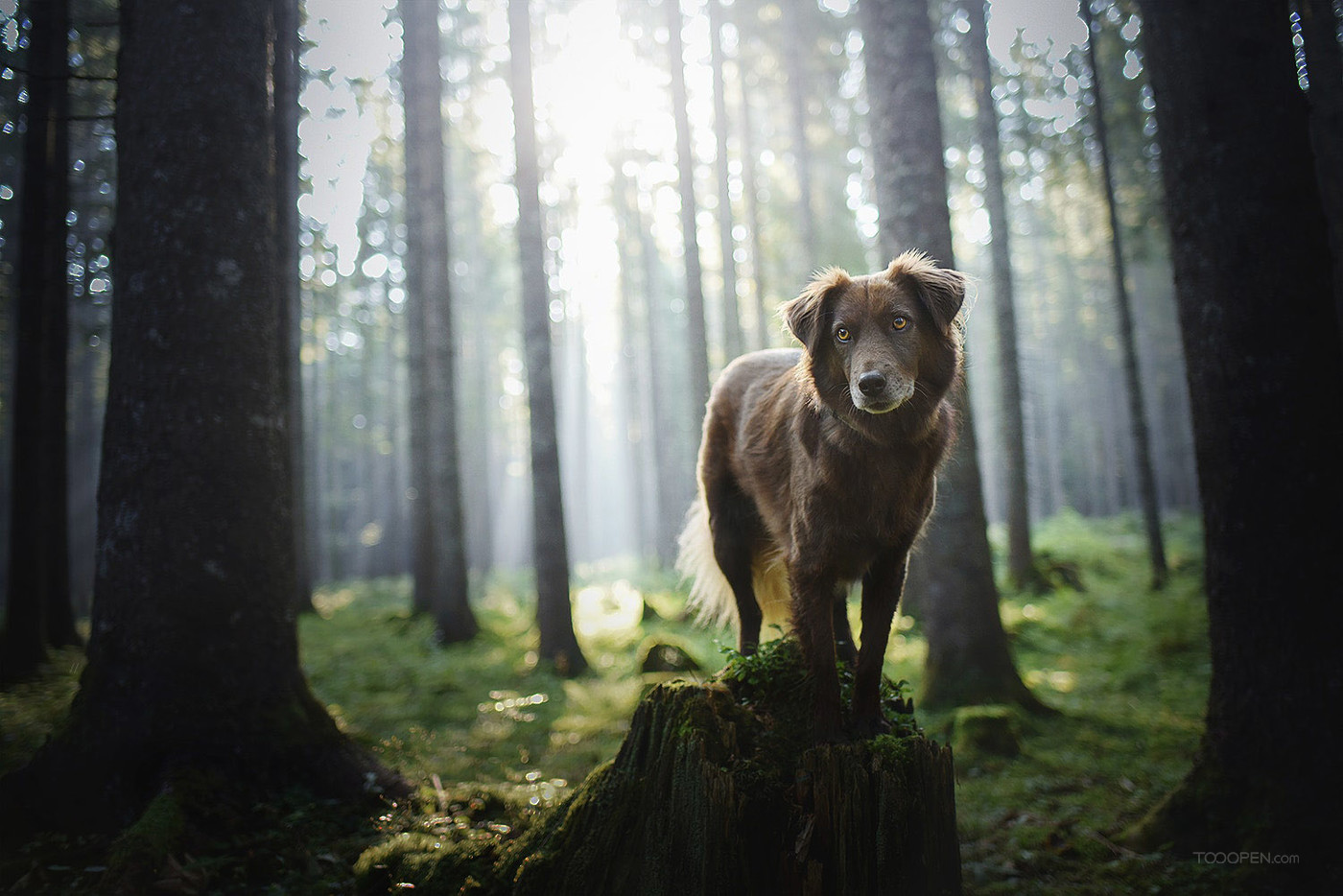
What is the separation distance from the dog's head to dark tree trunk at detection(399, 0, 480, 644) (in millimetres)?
9821

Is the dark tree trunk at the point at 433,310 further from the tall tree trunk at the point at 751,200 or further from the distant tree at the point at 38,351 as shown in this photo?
the tall tree trunk at the point at 751,200

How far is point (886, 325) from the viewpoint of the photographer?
350cm

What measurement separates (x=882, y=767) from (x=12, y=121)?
1410 cm

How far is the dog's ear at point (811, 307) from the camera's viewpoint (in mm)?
3658

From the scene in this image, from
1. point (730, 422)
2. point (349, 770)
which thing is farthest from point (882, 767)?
point (349, 770)

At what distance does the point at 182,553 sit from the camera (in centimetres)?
408

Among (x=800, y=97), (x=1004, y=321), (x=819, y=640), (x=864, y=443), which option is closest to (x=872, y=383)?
(x=864, y=443)

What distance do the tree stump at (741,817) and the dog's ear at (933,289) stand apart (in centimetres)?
206

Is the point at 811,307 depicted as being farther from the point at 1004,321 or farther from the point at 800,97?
the point at 800,97

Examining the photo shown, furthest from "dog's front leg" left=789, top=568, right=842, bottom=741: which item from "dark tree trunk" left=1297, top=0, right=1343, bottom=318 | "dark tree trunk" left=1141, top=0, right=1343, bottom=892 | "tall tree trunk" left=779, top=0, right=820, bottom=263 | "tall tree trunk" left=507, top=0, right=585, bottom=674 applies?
"tall tree trunk" left=779, top=0, right=820, bottom=263

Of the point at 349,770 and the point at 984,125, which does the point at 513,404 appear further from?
the point at 349,770

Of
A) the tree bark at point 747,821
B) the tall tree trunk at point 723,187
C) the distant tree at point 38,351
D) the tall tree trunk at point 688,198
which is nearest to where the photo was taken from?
the tree bark at point 747,821

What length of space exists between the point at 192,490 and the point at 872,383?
3882 millimetres

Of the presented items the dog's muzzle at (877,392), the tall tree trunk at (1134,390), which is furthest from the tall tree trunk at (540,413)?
the tall tree trunk at (1134,390)
